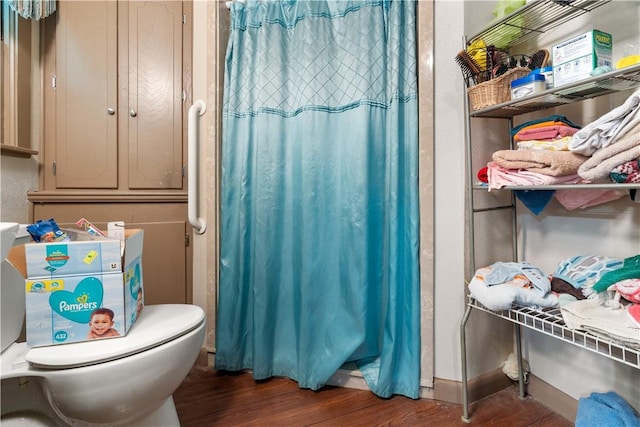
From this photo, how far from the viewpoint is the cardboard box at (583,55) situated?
32.5 inches

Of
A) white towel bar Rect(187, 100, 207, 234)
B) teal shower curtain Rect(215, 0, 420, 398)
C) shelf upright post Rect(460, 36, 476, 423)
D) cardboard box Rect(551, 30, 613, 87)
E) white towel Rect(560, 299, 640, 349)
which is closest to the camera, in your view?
white towel Rect(560, 299, 640, 349)

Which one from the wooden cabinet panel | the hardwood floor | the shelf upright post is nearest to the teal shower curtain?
the hardwood floor

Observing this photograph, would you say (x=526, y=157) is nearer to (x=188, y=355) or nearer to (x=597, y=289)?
(x=597, y=289)

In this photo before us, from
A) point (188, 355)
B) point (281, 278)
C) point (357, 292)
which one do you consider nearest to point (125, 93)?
point (281, 278)

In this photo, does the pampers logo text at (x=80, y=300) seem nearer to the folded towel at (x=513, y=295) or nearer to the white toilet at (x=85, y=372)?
the white toilet at (x=85, y=372)

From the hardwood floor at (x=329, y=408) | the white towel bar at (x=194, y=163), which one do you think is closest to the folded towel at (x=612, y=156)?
the hardwood floor at (x=329, y=408)

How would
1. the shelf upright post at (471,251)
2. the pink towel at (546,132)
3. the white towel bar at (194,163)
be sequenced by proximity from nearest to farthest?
the pink towel at (546,132)
the shelf upright post at (471,251)
the white towel bar at (194,163)

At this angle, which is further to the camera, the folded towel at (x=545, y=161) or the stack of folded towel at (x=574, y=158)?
the folded towel at (x=545, y=161)

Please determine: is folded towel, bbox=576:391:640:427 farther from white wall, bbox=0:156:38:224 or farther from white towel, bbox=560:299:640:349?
white wall, bbox=0:156:38:224

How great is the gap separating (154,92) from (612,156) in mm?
1820

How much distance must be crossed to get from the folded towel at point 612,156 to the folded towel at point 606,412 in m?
0.68

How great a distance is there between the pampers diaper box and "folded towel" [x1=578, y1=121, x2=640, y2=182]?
1.25m

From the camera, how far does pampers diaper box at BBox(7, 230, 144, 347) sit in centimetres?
78

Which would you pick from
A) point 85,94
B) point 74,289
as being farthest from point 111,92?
point 74,289
